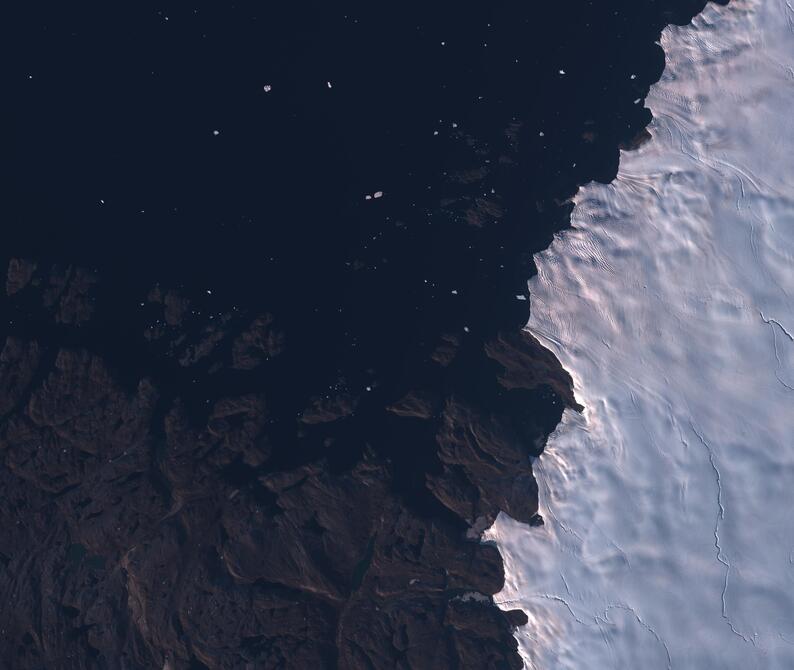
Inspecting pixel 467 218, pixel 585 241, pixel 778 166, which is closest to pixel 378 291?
pixel 467 218

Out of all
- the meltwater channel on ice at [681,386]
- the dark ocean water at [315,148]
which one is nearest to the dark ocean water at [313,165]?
the dark ocean water at [315,148]

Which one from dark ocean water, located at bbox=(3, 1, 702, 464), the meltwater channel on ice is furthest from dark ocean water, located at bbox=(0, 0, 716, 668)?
the meltwater channel on ice

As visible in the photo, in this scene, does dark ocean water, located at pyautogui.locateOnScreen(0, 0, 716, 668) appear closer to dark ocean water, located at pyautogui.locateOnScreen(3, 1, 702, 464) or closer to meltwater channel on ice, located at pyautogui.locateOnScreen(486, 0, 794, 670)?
dark ocean water, located at pyautogui.locateOnScreen(3, 1, 702, 464)

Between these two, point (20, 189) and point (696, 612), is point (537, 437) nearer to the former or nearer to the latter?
point (696, 612)

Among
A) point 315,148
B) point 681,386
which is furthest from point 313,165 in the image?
point 681,386

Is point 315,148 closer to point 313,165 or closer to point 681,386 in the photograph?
point 313,165
